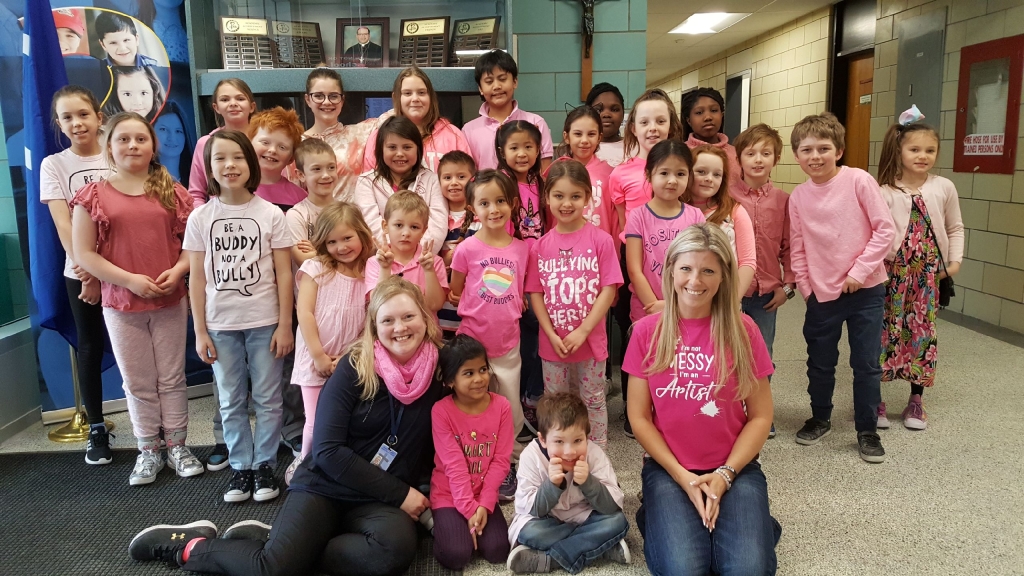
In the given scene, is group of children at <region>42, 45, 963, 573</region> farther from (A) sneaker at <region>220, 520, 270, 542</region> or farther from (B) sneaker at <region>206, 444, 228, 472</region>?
(A) sneaker at <region>220, 520, 270, 542</region>

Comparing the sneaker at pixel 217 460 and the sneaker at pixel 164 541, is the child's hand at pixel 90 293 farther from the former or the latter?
the sneaker at pixel 164 541

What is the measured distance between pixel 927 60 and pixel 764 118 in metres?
3.95

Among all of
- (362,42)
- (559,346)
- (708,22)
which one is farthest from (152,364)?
(708,22)

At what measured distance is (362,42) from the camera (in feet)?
10.9

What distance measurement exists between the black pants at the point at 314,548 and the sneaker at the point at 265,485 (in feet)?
1.36

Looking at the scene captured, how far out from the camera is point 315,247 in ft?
7.46

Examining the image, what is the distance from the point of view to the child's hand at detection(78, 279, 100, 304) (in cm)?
256

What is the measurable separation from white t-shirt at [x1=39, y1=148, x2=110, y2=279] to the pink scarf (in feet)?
4.67

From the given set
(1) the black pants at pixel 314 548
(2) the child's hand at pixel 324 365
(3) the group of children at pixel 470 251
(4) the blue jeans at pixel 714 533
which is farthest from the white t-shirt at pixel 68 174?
(4) the blue jeans at pixel 714 533

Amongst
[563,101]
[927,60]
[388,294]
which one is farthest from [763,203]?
[927,60]

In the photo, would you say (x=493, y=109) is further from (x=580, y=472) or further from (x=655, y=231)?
(x=580, y=472)

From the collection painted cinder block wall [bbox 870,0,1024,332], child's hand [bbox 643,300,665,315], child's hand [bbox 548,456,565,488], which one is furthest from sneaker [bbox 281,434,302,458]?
painted cinder block wall [bbox 870,0,1024,332]

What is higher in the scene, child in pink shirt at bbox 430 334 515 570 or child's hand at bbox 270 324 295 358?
child's hand at bbox 270 324 295 358

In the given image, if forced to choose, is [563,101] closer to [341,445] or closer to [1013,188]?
[341,445]
